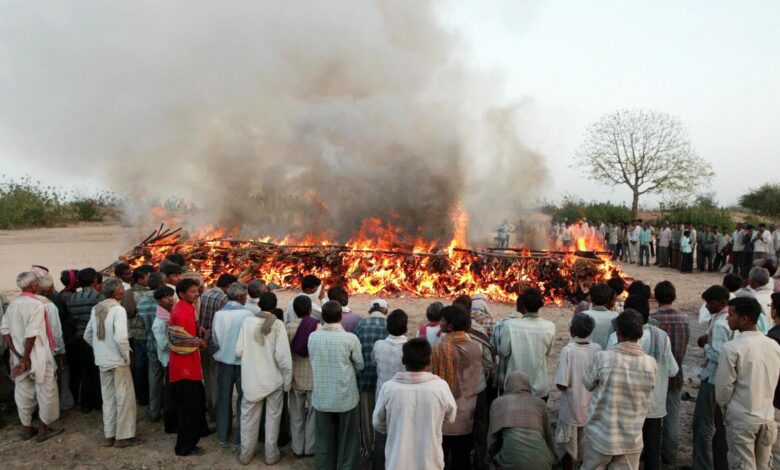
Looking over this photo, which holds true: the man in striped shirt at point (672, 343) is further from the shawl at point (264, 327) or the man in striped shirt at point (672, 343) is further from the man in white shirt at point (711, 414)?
the shawl at point (264, 327)

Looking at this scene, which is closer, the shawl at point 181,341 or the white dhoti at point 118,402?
the shawl at point 181,341

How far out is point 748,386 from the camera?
380cm

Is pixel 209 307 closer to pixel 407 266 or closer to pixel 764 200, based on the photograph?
pixel 407 266

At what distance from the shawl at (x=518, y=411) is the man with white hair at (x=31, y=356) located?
200 inches

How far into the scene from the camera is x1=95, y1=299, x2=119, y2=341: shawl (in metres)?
5.18

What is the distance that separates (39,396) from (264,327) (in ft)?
10.1

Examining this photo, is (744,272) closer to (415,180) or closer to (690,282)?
(690,282)

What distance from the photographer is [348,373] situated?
14.6 feet

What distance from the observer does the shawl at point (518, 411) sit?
3.60 meters

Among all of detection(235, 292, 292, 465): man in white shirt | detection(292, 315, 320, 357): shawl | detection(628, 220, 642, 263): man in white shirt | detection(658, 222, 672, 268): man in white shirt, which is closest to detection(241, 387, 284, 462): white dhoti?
detection(235, 292, 292, 465): man in white shirt

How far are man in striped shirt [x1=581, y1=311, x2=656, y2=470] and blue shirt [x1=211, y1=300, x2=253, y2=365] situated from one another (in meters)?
3.38

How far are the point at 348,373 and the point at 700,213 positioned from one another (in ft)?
99.5

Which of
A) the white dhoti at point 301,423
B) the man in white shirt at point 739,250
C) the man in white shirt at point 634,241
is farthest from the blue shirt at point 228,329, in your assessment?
the man in white shirt at point 634,241

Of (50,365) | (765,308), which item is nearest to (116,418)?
(50,365)
